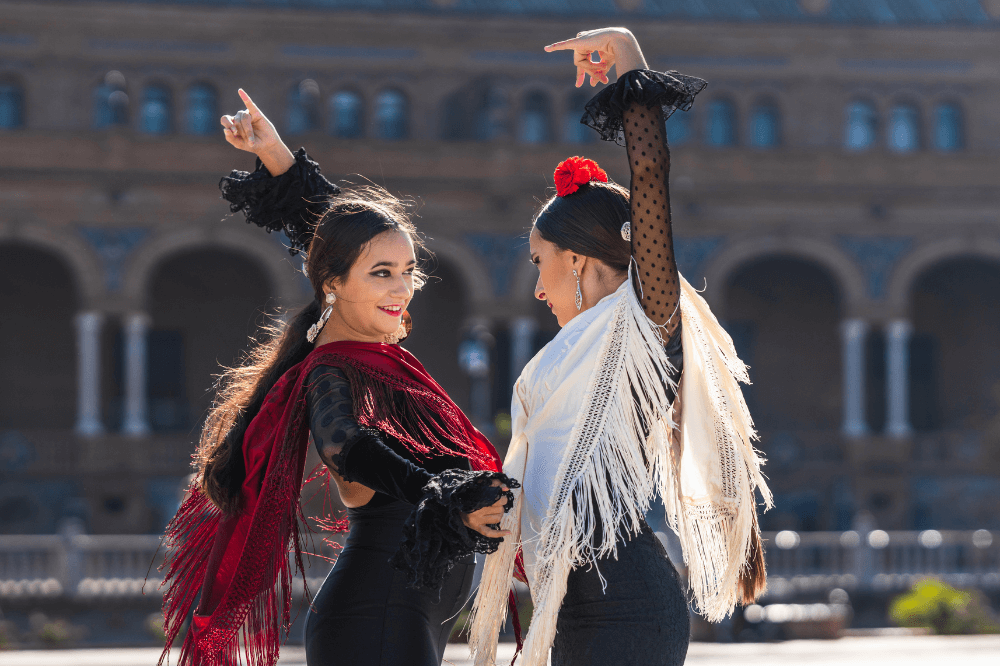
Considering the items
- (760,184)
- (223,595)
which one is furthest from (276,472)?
(760,184)

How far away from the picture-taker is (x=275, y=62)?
21594mm

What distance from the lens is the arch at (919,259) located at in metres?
21.5

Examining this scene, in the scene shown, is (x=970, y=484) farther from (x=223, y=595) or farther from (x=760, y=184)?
(x=223, y=595)

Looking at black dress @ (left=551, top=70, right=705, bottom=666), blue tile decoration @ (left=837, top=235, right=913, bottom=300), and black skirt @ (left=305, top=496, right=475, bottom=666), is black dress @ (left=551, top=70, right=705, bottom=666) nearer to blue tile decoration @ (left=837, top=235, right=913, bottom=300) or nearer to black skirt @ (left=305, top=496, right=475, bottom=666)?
black skirt @ (left=305, top=496, right=475, bottom=666)

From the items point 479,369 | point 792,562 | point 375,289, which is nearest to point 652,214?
point 375,289

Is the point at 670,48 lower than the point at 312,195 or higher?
higher

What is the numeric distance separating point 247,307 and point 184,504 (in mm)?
19815

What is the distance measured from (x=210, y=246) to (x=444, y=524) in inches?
754

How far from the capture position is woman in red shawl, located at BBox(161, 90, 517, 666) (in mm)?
2500

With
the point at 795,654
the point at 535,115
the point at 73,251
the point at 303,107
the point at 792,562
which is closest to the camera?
the point at 795,654

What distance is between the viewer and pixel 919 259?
70.7ft

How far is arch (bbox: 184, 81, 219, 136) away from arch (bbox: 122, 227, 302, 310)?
2.23 m

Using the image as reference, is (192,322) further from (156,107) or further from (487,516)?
(487,516)

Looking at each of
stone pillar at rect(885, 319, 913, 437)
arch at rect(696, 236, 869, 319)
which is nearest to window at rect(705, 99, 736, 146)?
arch at rect(696, 236, 869, 319)
